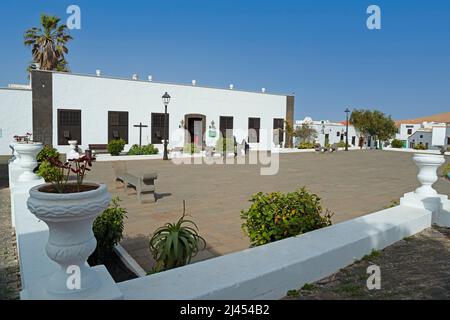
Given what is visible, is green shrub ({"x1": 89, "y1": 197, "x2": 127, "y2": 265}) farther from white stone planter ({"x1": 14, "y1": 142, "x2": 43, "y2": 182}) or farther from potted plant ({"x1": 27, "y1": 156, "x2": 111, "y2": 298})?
white stone planter ({"x1": 14, "y1": 142, "x2": 43, "y2": 182})

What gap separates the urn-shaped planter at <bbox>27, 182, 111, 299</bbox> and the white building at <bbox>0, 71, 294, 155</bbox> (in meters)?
21.6

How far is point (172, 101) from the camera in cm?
2552

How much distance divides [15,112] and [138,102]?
7591mm

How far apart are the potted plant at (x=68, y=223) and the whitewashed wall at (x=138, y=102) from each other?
21757 mm

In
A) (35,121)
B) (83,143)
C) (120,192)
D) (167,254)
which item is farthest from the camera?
(83,143)

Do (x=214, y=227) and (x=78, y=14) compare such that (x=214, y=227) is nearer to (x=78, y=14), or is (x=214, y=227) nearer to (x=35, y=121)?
(x=78, y=14)

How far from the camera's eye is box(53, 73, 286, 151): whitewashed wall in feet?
71.6

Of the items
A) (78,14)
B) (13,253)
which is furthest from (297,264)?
(78,14)

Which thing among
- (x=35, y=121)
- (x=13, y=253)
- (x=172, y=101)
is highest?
(x=172, y=101)

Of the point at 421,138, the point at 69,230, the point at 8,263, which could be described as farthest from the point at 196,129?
the point at 421,138

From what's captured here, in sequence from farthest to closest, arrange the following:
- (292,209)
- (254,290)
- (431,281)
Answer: (292,209) → (431,281) → (254,290)

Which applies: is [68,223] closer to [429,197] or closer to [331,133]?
[429,197]

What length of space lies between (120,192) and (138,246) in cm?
429

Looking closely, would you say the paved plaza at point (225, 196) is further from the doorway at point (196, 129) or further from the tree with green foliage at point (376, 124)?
the tree with green foliage at point (376, 124)
